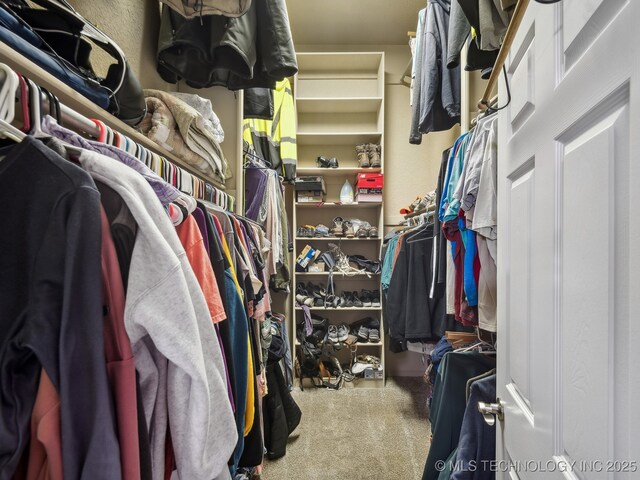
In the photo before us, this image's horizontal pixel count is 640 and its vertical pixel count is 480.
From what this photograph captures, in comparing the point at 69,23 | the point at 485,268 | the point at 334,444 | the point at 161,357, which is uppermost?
the point at 69,23

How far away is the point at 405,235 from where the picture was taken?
2.33 metres

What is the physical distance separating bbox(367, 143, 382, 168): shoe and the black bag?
2.41 metres

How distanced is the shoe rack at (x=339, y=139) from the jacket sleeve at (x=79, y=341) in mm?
2626

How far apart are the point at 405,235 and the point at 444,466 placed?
1.43m

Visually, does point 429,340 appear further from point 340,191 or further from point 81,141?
point 81,141

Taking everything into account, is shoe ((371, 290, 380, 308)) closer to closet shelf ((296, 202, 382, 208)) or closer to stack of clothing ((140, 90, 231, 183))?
closet shelf ((296, 202, 382, 208))

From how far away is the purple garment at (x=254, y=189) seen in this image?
85.9 inches

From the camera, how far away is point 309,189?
3.04 metres

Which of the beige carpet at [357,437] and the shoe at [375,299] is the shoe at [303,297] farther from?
the beige carpet at [357,437]

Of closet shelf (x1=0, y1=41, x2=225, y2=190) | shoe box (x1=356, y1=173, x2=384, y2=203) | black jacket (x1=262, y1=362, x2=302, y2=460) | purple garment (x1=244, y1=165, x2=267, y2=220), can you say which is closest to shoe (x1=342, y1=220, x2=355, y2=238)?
shoe box (x1=356, y1=173, x2=384, y2=203)

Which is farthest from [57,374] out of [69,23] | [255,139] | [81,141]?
[255,139]

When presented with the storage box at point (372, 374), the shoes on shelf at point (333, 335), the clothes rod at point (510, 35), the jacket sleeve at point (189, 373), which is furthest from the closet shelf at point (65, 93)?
the storage box at point (372, 374)

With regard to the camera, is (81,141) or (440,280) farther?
(440,280)

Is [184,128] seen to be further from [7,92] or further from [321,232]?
[321,232]
